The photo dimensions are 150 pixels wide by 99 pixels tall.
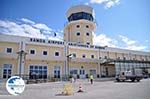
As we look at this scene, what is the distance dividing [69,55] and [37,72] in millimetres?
5147

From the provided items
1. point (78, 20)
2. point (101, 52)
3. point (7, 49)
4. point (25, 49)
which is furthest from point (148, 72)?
point (7, 49)

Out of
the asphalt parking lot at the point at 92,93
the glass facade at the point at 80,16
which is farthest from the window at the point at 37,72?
the glass facade at the point at 80,16

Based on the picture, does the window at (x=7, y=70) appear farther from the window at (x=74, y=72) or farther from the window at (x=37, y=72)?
the window at (x=74, y=72)

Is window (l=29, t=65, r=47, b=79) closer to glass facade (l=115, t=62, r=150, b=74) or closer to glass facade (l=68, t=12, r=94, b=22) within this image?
glass facade (l=115, t=62, r=150, b=74)

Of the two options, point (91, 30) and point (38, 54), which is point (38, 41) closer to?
point (38, 54)

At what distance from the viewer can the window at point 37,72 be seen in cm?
2569

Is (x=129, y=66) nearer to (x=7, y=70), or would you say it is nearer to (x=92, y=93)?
(x=7, y=70)

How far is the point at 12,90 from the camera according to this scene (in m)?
9.40

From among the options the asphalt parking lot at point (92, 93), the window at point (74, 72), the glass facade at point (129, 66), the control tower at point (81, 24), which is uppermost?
the control tower at point (81, 24)

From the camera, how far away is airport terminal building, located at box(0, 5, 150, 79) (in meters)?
24.4

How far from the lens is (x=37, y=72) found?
26109 mm

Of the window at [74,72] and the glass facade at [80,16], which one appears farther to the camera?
the glass facade at [80,16]

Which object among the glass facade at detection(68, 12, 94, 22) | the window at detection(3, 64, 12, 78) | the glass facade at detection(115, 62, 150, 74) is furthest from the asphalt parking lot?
the glass facade at detection(68, 12, 94, 22)

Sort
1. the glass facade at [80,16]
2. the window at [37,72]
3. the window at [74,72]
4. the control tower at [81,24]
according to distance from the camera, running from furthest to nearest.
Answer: the glass facade at [80,16] < the control tower at [81,24] < the window at [74,72] < the window at [37,72]
